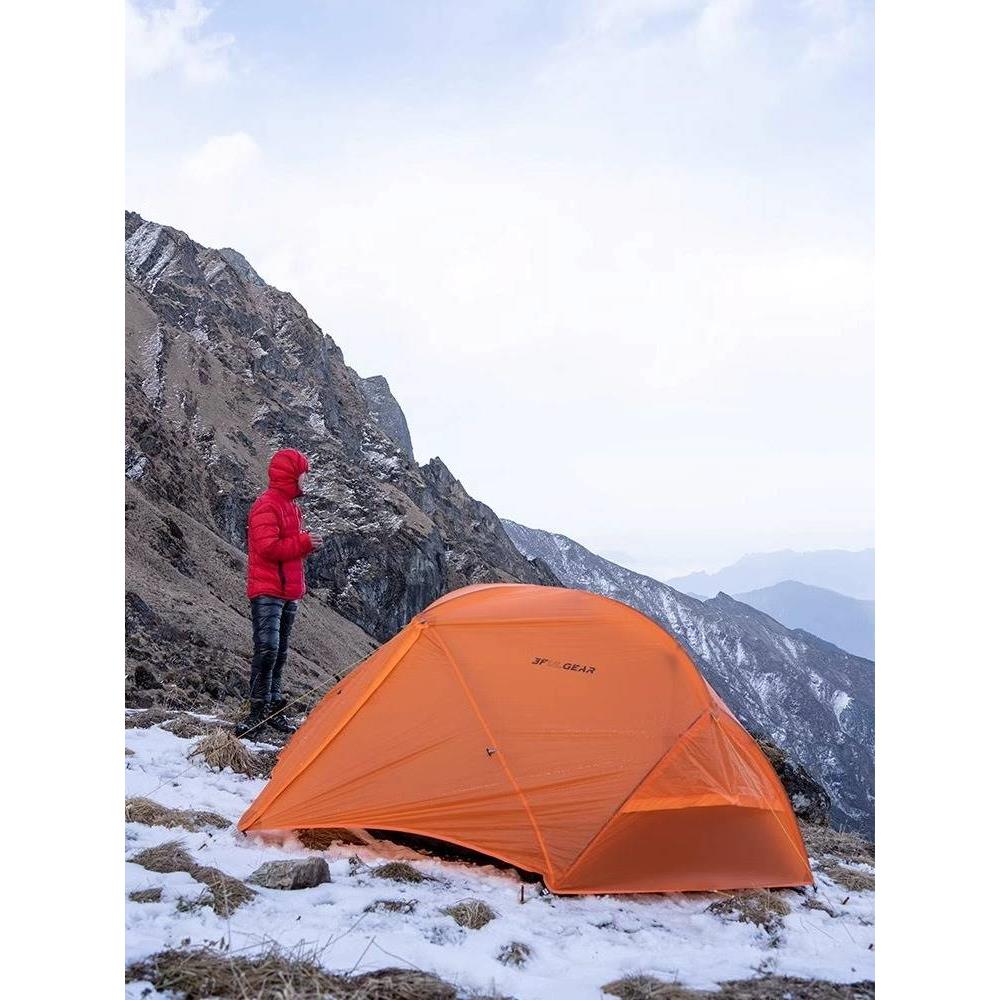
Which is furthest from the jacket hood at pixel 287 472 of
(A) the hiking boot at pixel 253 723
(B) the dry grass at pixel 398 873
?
(B) the dry grass at pixel 398 873

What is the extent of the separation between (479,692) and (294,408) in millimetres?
57095

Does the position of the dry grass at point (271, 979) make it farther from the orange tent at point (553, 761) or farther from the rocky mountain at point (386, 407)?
the rocky mountain at point (386, 407)

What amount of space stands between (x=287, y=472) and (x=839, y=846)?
5923 millimetres

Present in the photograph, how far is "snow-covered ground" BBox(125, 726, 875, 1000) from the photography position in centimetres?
364

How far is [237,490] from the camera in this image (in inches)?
1663

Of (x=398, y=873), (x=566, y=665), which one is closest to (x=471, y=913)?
(x=398, y=873)

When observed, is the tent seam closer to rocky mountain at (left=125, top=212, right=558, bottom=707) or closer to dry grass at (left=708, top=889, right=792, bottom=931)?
dry grass at (left=708, top=889, right=792, bottom=931)

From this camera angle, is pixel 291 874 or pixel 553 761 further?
pixel 553 761

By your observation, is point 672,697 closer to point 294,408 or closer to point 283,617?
point 283,617

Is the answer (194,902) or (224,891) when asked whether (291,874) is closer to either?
(224,891)

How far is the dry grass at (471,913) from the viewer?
165 inches
